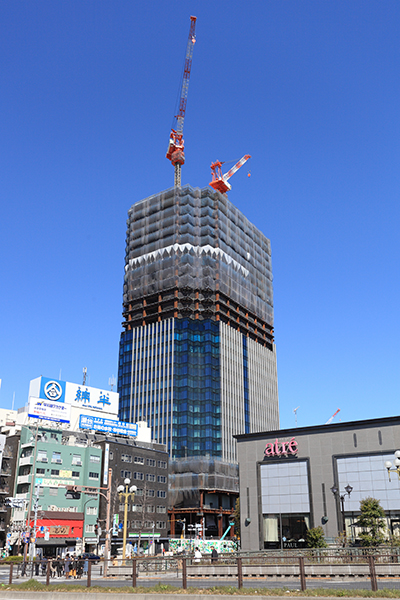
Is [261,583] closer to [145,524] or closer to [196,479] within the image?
[145,524]

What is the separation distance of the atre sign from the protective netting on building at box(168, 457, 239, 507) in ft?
291

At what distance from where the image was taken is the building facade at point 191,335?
6388 inches

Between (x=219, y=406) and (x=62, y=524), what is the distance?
71029mm

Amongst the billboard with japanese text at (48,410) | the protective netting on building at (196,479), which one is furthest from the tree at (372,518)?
the protective netting on building at (196,479)

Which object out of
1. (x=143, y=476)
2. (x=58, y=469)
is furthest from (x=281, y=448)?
(x=143, y=476)

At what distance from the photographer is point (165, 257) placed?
186 m

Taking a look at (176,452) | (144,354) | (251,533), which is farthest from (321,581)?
(144,354)

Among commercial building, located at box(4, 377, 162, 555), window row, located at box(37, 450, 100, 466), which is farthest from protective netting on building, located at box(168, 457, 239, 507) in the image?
window row, located at box(37, 450, 100, 466)

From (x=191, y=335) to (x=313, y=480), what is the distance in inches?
4406

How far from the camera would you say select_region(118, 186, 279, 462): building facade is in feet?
532

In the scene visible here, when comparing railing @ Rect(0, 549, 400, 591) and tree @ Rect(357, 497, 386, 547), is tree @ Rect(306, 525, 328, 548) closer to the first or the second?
tree @ Rect(357, 497, 386, 547)

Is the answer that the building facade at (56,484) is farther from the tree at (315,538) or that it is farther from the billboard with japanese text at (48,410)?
the tree at (315,538)

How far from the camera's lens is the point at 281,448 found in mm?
64312

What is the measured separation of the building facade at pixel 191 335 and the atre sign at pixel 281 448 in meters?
94.2
